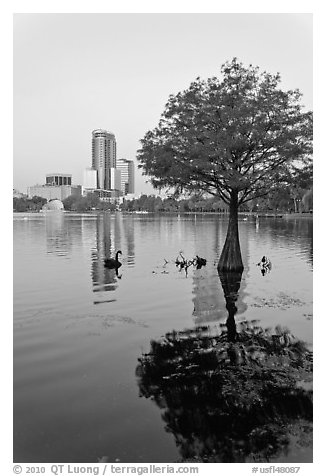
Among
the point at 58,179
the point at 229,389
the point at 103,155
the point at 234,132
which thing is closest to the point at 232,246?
the point at 234,132

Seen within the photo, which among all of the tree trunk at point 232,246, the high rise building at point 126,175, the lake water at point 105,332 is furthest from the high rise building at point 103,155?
the tree trunk at point 232,246

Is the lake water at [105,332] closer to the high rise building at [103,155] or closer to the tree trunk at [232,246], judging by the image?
the tree trunk at [232,246]

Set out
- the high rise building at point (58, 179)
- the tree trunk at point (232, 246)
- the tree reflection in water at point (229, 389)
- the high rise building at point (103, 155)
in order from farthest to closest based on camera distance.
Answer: the tree trunk at point (232, 246)
the high rise building at point (58, 179)
the high rise building at point (103, 155)
the tree reflection in water at point (229, 389)

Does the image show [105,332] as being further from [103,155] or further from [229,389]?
[103,155]

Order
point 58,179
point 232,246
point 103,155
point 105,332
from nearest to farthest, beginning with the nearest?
Result: point 105,332 → point 103,155 → point 58,179 → point 232,246

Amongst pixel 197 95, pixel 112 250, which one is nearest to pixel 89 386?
pixel 197 95
